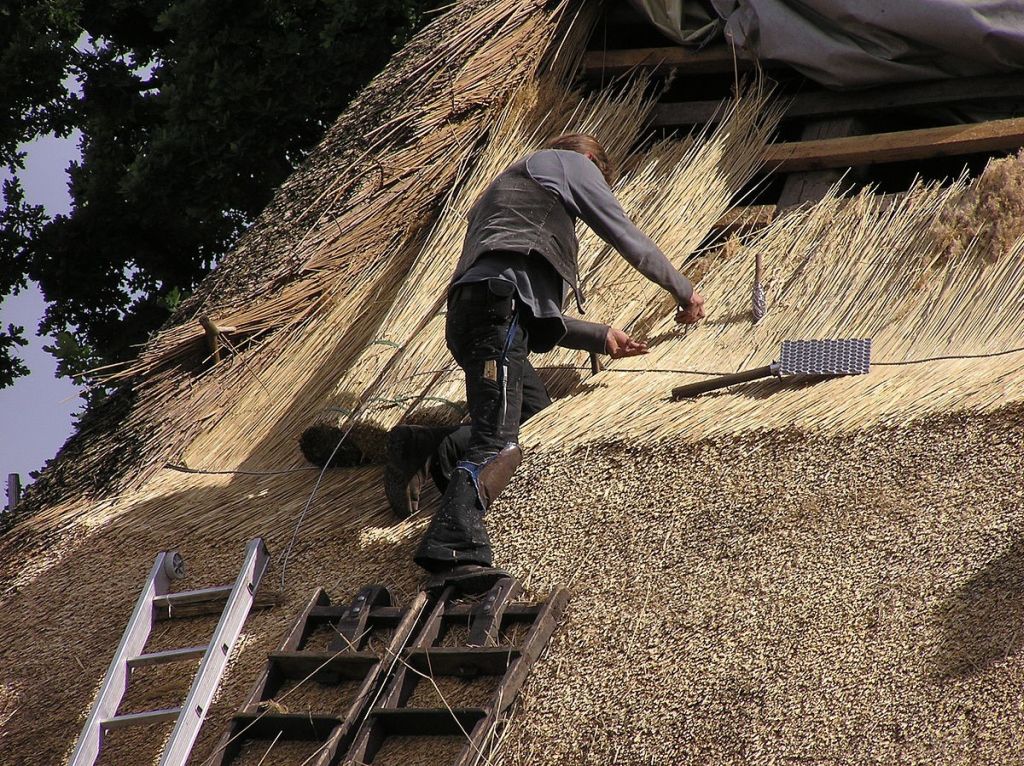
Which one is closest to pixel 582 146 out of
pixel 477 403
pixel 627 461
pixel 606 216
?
pixel 606 216

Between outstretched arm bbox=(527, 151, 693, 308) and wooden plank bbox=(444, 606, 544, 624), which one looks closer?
wooden plank bbox=(444, 606, 544, 624)

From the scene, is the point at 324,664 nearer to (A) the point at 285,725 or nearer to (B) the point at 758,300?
(A) the point at 285,725

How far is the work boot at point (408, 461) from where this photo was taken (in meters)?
3.31

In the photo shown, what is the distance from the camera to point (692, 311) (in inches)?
136

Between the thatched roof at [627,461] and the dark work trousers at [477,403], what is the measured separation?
11 centimetres

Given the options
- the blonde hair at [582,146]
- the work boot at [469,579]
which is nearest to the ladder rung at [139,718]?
the work boot at [469,579]

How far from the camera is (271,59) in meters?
7.06

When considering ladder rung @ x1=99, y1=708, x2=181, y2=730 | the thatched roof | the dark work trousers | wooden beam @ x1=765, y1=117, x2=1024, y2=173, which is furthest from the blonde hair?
ladder rung @ x1=99, y1=708, x2=181, y2=730

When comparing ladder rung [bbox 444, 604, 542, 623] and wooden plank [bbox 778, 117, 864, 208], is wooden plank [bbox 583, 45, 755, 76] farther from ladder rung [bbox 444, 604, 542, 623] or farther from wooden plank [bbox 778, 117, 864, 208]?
ladder rung [bbox 444, 604, 542, 623]

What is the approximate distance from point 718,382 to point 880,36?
1378 millimetres

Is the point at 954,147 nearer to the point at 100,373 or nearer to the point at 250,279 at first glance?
the point at 250,279

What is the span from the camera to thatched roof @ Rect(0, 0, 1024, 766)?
2.42 metres

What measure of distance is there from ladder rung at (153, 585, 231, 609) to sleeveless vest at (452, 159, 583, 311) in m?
0.89

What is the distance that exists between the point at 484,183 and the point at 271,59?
3.23m
